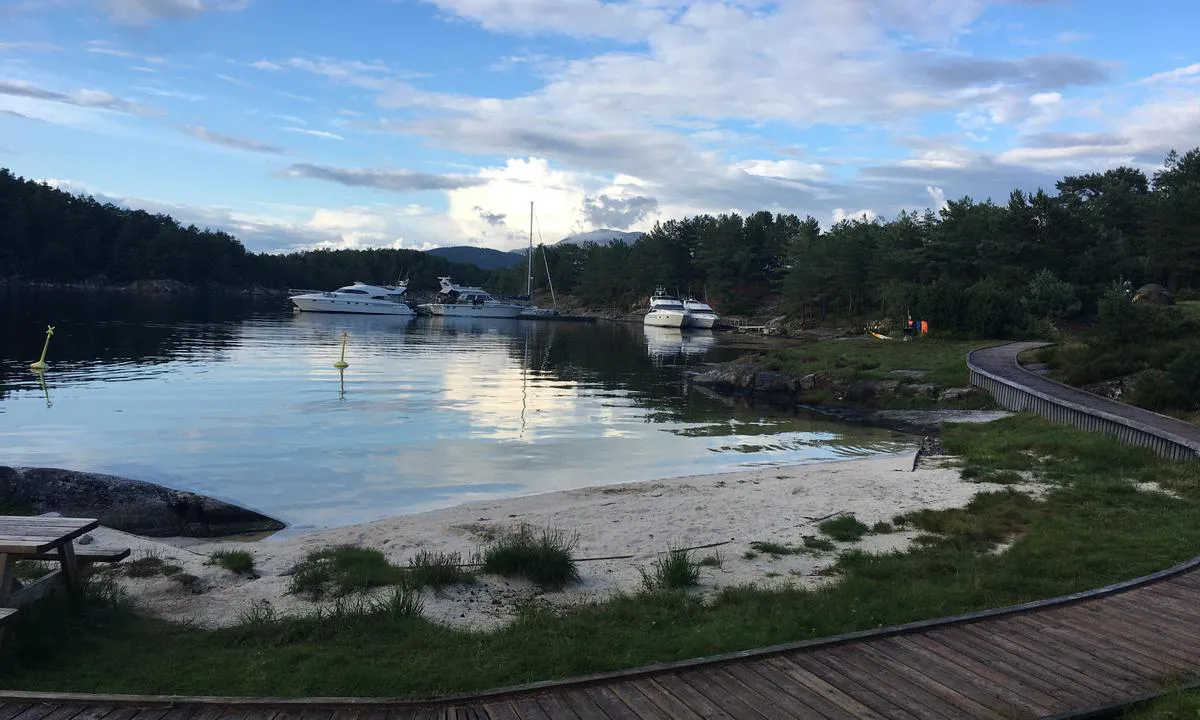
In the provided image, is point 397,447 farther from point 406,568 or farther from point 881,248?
point 881,248

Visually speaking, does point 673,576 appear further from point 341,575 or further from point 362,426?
point 362,426

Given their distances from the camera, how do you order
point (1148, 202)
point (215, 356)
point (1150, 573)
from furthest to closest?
point (1148, 202) → point (215, 356) → point (1150, 573)

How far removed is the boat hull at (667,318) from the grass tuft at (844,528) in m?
80.9

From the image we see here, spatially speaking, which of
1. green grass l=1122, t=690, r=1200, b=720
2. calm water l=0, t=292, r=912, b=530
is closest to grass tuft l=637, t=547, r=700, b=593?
green grass l=1122, t=690, r=1200, b=720

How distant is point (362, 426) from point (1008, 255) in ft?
157

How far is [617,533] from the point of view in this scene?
39.2ft

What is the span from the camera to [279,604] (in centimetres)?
833

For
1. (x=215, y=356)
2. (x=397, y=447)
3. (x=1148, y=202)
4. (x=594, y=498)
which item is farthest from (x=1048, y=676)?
(x=1148, y=202)

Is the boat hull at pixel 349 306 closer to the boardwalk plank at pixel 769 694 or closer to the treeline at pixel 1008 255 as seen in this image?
the treeline at pixel 1008 255

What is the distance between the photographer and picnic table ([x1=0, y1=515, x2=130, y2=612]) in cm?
667

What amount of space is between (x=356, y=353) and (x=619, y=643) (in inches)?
1768

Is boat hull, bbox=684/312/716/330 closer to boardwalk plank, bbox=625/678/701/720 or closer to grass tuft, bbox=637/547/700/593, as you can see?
grass tuft, bbox=637/547/700/593

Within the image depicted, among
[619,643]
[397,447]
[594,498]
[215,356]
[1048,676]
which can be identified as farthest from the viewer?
[215,356]

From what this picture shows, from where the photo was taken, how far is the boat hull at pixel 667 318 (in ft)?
304
